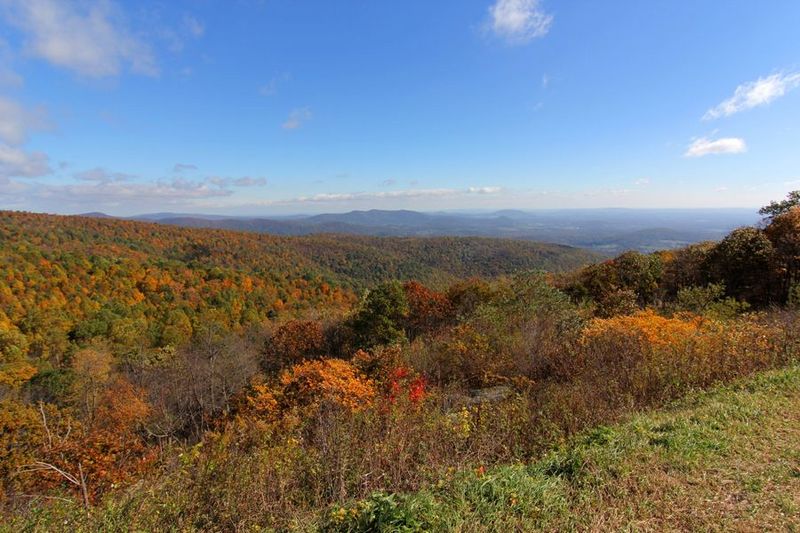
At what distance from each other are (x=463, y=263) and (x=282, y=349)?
97.6 metres

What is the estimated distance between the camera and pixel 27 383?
2992 centimetres

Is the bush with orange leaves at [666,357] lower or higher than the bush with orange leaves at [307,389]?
higher

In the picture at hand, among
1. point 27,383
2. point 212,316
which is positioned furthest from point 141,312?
point 27,383

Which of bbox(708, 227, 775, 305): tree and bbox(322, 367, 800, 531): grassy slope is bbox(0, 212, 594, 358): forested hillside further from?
bbox(322, 367, 800, 531): grassy slope

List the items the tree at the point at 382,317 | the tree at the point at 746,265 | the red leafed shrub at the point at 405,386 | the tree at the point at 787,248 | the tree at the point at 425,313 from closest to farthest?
1. the red leafed shrub at the point at 405,386
2. the tree at the point at 787,248
3. the tree at the point at 746,265
4. the tree at the point at 382,317
5. the tree at the point at 425,313

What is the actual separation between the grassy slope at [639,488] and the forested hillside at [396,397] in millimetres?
36

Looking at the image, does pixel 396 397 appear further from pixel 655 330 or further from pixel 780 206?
pixel 780 206

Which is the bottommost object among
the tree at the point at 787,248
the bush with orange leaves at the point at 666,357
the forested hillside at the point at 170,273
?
the forested hillside at the point at 170,273

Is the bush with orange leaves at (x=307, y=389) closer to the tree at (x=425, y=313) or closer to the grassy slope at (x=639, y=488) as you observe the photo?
the grassy slope at (x=639, y=488)

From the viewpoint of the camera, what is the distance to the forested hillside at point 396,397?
362cm

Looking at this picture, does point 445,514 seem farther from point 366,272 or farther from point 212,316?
point 366,272

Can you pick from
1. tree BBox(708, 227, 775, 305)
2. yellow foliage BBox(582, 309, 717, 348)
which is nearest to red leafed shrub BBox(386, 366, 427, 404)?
yellow foliage BBox(582, 309, 717, 348)

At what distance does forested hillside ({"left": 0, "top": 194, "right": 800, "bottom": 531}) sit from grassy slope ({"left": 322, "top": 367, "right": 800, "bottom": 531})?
0.12 ft

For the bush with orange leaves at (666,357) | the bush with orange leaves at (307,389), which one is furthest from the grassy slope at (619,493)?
the bush with orange leaves at (307,389)
